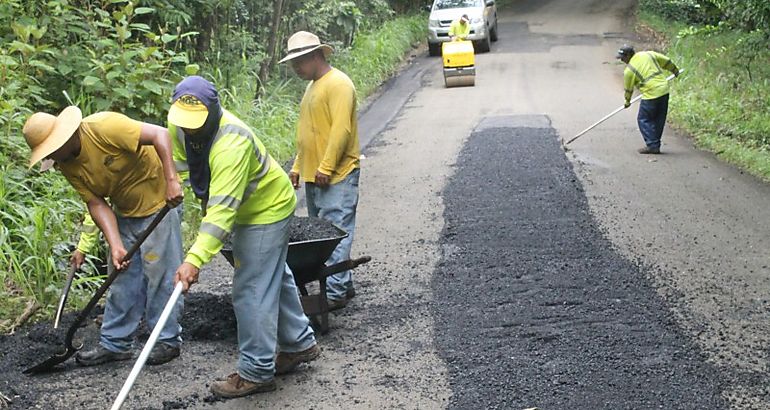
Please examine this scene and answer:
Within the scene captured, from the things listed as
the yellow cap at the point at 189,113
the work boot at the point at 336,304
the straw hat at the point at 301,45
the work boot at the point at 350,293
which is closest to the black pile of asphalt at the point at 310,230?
the work boot at the point at 336,304

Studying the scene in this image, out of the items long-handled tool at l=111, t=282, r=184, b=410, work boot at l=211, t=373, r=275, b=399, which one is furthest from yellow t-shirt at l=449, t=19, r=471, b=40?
long-handled tool at l=111, t=282, r=184, b=410

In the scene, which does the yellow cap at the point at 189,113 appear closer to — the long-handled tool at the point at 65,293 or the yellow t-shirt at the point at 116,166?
the yellow t-shirt at the point at 116,166

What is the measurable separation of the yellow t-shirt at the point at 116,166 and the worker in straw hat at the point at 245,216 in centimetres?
22

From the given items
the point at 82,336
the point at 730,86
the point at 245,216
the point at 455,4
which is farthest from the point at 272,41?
the point at 455,4

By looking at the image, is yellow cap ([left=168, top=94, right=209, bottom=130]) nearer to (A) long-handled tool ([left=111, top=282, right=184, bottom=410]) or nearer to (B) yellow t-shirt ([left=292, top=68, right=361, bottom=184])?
(A) long-handled tool ([left=111, top=282, right=184, bottom=410])

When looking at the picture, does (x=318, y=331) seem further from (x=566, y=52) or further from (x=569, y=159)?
(x=566, y=52)

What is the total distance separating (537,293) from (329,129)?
1878 millimetres

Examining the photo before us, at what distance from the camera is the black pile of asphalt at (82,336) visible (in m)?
5.33

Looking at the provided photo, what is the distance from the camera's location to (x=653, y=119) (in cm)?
1294

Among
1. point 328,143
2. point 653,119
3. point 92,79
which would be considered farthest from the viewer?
point 653,119

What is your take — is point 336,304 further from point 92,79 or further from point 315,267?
point 92,79

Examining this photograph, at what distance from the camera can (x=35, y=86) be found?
8625mm

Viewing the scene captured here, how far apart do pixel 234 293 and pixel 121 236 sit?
0.95 meters

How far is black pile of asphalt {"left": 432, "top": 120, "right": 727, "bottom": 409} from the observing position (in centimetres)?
502
